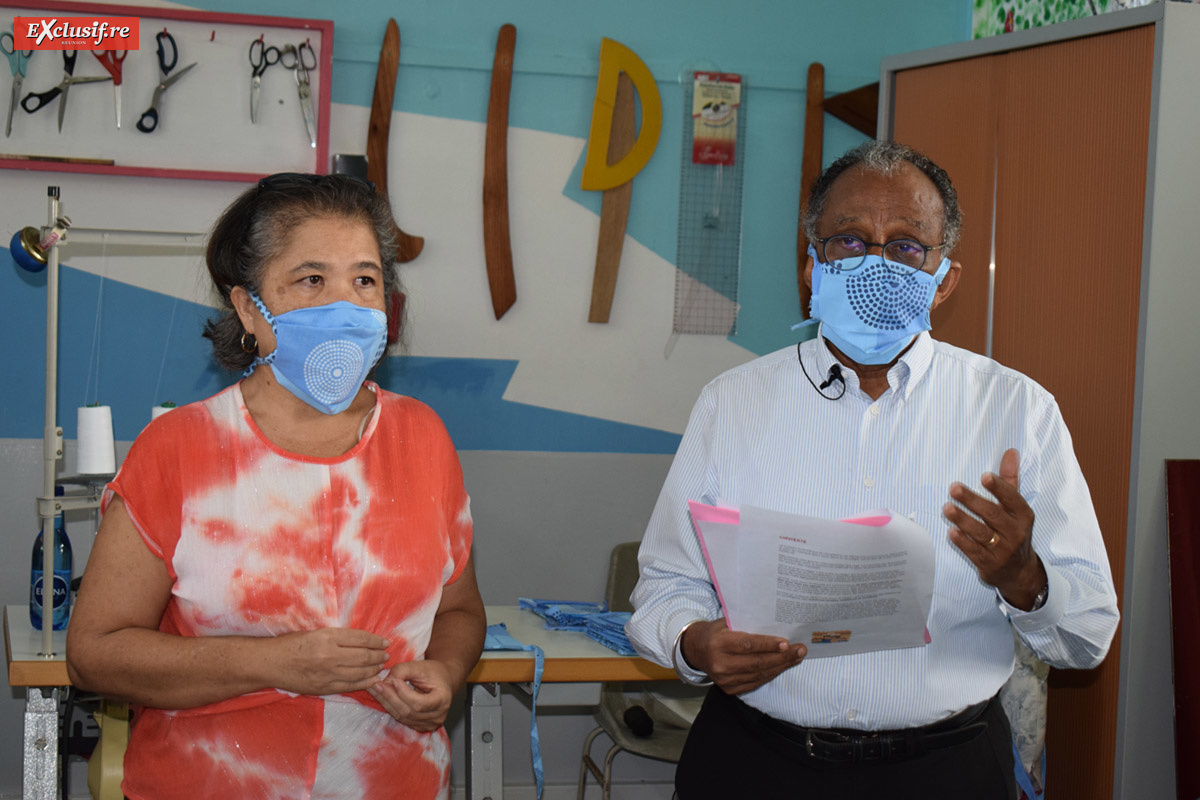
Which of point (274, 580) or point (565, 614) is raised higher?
point (274, 580)

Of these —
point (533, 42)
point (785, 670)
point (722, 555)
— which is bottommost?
point (785, 670)

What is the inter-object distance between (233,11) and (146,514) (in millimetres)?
2490

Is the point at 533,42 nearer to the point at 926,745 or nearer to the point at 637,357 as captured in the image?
the point at 637,357

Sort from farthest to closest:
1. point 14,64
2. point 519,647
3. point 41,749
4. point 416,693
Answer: point 14,64 < point 519,647 < point 41,749 < point 416,693

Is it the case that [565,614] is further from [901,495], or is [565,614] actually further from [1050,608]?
[1050,608]

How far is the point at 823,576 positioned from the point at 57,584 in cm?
199

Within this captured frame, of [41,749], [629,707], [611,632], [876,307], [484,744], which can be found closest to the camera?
[876,307]

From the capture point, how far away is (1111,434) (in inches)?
96.5

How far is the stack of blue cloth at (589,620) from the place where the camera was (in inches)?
104

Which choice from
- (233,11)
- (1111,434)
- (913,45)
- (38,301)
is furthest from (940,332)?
(38,301)

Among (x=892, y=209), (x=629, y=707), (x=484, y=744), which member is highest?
(x=892, y=209)

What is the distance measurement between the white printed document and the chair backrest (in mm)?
2067

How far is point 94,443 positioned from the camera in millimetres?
2619

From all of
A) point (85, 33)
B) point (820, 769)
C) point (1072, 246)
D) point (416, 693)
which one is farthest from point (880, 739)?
point (85, 33)
